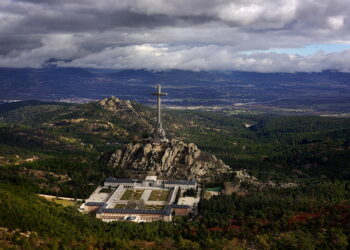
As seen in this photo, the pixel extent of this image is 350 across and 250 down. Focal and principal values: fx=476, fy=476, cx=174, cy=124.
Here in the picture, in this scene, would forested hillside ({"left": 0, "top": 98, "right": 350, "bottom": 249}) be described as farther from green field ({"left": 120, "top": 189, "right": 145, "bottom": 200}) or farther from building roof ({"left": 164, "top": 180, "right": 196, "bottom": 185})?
green field ({"left": 120, "top": 189, "right": 145, "bottom": 200})

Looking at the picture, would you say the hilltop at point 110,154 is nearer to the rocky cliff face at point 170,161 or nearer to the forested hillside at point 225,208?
the forested hillside at point 225,208

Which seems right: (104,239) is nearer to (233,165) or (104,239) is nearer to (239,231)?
(239,231)

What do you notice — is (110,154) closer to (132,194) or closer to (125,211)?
(132,194)

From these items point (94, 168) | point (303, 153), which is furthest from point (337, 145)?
point (94, 168)

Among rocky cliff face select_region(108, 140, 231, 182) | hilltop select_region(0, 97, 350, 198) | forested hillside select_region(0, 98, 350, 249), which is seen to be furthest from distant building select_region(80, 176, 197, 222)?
rocky cliff face select_region(108, 140, 231, 182)

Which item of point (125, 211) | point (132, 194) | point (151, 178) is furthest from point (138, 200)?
point (151, 178)

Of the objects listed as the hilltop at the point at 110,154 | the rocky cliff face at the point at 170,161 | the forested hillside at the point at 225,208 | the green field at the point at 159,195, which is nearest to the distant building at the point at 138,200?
the green field at the point at 159,195
